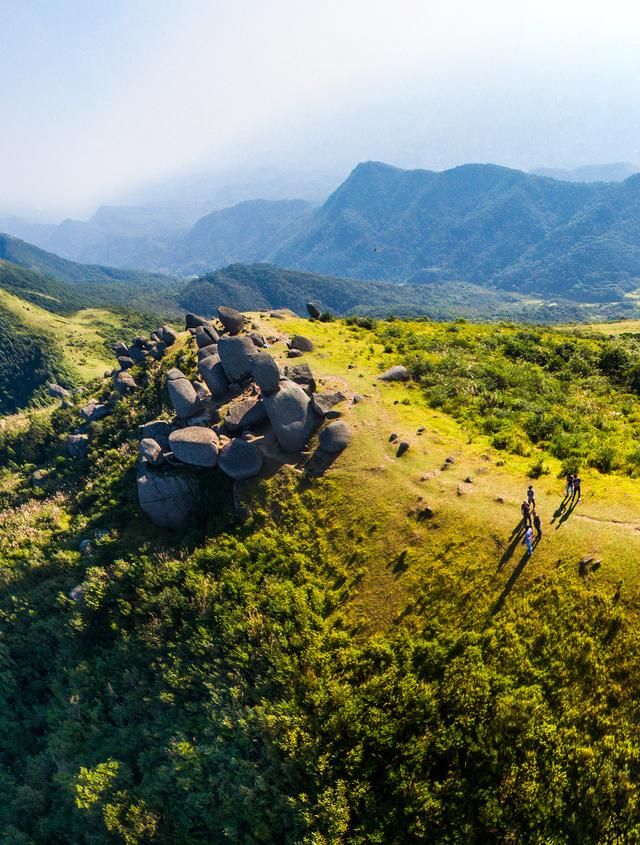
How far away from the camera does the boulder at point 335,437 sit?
36.1m

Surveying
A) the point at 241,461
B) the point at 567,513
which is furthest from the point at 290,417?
the point at 567,513

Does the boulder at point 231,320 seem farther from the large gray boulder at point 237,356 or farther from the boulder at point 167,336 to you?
the boulder at point 167,336

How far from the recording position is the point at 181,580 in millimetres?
33156

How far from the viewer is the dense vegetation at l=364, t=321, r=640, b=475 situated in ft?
112

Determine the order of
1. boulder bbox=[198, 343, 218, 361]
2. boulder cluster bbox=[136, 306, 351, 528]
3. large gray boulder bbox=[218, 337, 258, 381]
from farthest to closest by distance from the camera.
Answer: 1. boulder bbox=[198, 343, 218, 361]
2. large gray boulder bbox=[218, 337, 258, 381]
3. boulder cluster bbox=[136, 306, 351, 528]

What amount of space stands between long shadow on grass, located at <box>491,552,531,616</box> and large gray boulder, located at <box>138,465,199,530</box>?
24.9 meters

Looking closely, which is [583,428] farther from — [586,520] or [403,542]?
[403,542]

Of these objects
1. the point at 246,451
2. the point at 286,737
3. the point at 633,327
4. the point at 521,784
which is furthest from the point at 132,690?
the point at 633,327

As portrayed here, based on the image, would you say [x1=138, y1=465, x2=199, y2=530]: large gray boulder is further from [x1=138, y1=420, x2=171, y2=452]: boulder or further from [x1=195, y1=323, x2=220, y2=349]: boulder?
[x1=195, y1=323, x2=220, y2=349]: boulder

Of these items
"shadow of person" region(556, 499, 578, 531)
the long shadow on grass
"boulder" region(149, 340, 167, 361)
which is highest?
"boulder" region(149, 340, 167, 361)

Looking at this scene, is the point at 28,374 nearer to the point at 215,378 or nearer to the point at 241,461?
the point at 215,378

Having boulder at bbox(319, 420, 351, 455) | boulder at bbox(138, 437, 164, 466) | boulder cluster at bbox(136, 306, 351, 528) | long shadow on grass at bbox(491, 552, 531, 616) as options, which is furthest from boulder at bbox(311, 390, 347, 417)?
long shadow on grass at bbox(491, 552, 531, 616)

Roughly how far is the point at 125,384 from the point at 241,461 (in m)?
36.3

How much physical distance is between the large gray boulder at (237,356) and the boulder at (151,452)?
32.7 feet
